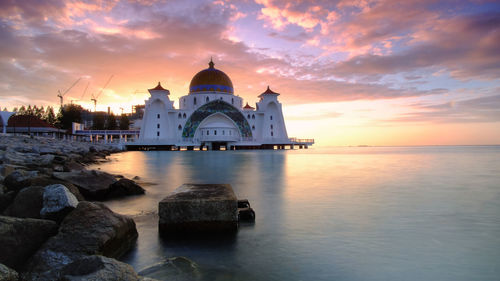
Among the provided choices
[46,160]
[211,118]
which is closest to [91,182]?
Answer: [46,160]

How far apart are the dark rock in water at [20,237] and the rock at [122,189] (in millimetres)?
4386

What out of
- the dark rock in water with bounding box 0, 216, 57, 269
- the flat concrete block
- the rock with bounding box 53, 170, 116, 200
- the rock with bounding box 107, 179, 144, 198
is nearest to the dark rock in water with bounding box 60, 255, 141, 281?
the dark rock in water with bounding box 0, 216, 57, 269

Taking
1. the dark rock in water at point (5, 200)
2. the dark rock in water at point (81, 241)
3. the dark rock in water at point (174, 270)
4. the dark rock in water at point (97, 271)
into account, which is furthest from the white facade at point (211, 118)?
the dark rock in water at point (97, 271)

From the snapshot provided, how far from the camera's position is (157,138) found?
59.7 meters

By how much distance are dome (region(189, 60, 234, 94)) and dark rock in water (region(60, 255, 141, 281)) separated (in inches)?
2432

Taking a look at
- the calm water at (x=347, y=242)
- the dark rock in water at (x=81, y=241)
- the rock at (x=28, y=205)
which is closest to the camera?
the dark rock in water at (x=81, y=241)

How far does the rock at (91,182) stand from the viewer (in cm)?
739

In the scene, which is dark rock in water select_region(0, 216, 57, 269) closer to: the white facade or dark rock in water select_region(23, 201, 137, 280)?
dark rock in water select_region(23, 201, 137, 280)

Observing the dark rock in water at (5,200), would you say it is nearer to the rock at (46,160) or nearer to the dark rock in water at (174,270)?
the dark rock in water at (174,270)

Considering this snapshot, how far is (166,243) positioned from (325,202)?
481cm

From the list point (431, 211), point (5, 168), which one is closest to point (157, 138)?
point (5, 168)

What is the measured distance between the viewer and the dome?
2496 inches

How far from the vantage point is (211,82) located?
2501 inches

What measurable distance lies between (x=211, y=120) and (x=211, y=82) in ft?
25.5
